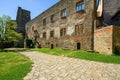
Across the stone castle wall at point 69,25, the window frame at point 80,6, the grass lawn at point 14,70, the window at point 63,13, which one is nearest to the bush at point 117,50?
the stone castle wall at point 69,25

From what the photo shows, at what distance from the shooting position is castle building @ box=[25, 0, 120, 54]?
57.4ft

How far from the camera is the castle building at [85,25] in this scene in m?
17.5

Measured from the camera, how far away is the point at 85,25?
837 inches

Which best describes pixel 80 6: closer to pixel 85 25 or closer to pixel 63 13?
pixel 85 25

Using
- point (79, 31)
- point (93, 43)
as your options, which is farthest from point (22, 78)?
point (79, 31)

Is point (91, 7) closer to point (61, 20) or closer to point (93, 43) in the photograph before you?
point (93, 43)

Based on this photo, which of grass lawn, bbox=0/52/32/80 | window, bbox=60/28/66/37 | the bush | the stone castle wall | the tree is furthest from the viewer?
the tree

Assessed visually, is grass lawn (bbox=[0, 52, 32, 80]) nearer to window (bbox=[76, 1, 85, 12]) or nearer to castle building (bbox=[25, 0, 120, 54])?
castle building (bbox=[25, 0, 120, 54])

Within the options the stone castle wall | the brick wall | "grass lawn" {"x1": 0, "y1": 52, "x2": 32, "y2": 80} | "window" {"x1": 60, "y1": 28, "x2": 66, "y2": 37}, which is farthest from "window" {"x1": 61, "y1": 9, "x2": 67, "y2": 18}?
"grass lawn" {"x1": 0, "y1": 52, "x2": 32, "y2": 80}

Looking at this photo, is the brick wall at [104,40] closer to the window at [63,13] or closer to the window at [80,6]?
the window at [80,6]

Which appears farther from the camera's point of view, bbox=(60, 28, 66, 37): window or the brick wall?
bbox=(60, 28, 66, 37): window

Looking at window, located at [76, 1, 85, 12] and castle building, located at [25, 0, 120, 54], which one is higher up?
window, located at [76, 1, 85, 12]

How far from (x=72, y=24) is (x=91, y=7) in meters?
4.47

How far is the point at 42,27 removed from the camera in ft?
115
